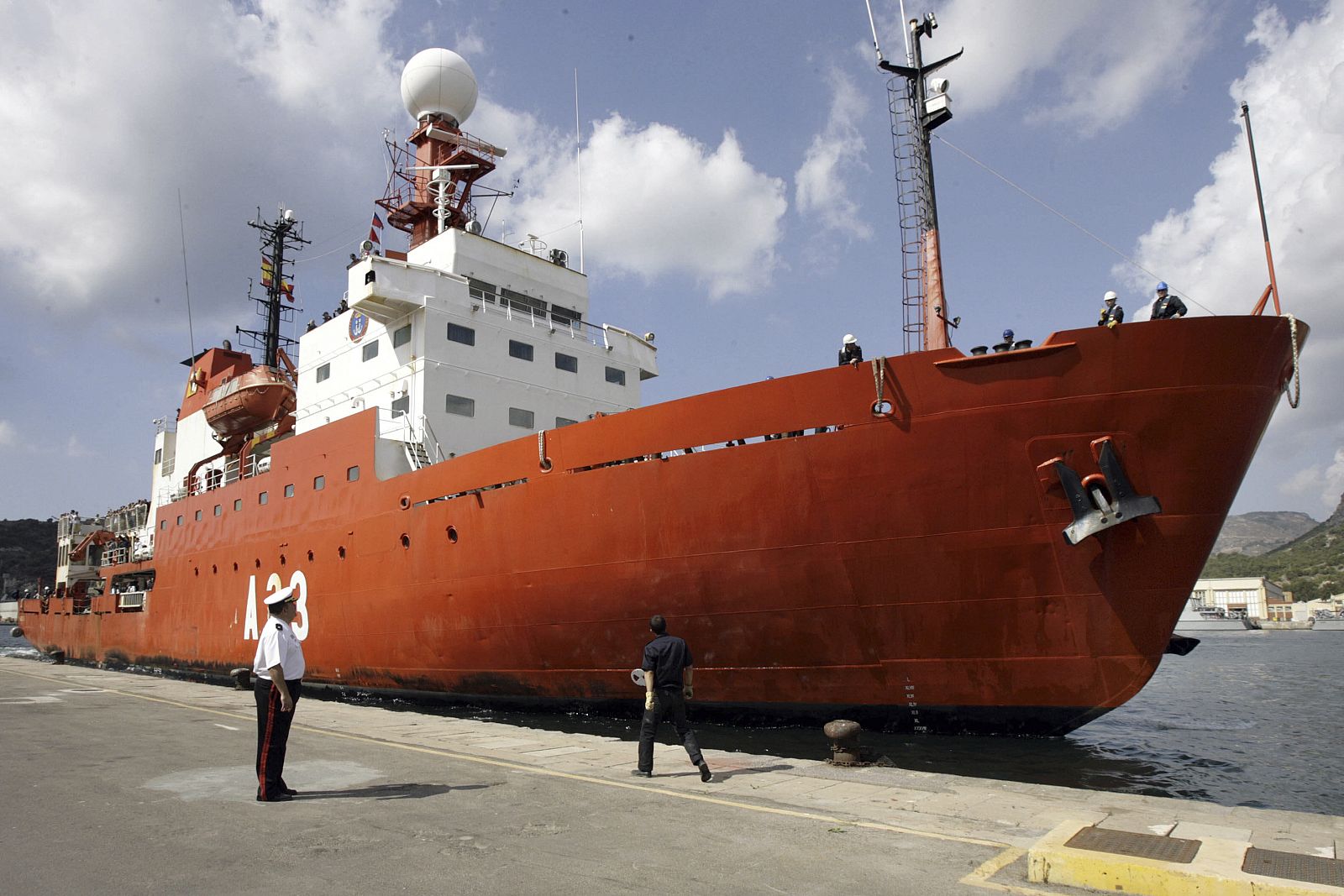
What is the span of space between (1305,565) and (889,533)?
454 ft

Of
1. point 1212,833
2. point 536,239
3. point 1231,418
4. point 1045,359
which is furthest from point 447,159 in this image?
point 1212,833

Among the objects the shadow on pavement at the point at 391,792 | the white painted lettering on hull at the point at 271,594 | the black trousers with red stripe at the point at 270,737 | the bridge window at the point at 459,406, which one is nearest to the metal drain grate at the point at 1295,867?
the shadow on pavement at the point at 391,792

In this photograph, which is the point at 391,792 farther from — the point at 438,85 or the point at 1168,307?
the point at 438,85

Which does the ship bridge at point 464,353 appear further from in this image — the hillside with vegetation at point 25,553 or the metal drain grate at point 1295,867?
the hillside with vegetation at point 25,553

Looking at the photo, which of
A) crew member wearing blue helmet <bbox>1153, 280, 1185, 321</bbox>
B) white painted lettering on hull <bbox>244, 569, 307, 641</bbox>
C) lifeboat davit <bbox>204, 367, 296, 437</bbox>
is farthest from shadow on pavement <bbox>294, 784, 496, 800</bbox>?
lifeboat davit <bbox>204, 367, 296, 437</bbox>

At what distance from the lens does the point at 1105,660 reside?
8438 millimetres

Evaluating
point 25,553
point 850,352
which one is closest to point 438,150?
point 850,352

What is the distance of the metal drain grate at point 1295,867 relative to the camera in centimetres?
372

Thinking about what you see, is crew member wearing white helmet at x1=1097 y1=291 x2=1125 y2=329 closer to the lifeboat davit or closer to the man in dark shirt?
the man in dark shirt

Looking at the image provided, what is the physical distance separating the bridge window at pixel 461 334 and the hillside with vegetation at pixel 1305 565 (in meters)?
96.7

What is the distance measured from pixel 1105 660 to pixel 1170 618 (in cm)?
77

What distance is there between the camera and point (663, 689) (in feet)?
22.1

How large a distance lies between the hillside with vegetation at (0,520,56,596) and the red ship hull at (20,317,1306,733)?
13845 centimetres

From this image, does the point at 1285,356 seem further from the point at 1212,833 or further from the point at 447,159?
the point at 447,159
